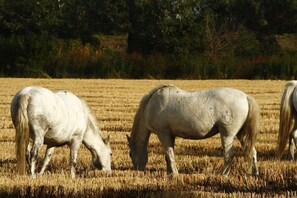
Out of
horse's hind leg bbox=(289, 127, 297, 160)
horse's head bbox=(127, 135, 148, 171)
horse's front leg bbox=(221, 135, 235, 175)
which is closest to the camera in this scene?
horse's front leg bbox=(221, 135, 235, 175)

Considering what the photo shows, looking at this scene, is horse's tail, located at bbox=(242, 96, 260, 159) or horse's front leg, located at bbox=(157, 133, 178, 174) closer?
horse's front leg, located at bbox=(157, 133, 178, 174)

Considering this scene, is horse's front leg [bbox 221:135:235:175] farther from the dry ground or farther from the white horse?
the white horse

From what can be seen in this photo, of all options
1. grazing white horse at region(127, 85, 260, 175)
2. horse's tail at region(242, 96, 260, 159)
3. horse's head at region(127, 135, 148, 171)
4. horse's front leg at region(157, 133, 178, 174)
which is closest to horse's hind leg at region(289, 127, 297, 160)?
grazing white horse at region(127, 85, 260, 175)

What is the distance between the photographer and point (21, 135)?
10.9 meters

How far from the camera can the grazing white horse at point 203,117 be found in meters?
11.9

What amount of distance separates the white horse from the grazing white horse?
3.38 ft

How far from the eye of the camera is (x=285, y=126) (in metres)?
14.0

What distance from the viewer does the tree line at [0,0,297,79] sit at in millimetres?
40375

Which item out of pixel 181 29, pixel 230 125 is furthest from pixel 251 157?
pixel 181 29

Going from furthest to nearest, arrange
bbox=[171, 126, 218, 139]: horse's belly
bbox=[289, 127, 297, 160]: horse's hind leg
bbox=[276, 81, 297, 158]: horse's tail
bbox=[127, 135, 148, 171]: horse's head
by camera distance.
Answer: bbox=[289, 127, 297, 160]: horse's hind leg < bbox=[276, 81, 297, 158]: horse's tail < bbox=[127, 135, 148, 171]: horse's head < bbox=[171, 126, 218, 139]: horse's belly

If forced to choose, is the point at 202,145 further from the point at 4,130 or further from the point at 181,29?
the point at 181,29

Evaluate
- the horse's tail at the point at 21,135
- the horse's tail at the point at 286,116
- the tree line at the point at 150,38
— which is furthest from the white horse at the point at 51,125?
the tree line at the point at 150,38

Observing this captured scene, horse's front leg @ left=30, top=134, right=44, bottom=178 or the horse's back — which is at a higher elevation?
the horse's back

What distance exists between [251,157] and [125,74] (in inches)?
1140
